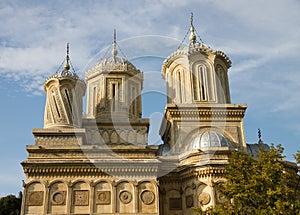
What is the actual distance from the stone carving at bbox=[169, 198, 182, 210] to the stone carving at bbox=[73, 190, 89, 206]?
3617mm

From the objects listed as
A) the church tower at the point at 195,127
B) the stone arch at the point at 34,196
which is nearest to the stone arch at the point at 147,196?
the church tower at the point at 195,127

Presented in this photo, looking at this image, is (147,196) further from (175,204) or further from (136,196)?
(175,204)

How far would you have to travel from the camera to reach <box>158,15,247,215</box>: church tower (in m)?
15.3

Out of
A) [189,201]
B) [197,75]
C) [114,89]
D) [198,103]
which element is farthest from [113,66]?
[189,201]

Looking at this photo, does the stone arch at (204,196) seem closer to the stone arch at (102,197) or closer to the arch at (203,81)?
the stone arch at (102,197)

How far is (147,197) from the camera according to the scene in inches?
588

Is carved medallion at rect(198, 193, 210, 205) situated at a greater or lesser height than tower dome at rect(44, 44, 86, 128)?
lesser

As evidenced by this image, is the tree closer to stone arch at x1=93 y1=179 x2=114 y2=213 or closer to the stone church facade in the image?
the stone church facade

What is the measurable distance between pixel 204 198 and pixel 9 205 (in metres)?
16.6

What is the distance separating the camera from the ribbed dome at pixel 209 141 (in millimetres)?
16031

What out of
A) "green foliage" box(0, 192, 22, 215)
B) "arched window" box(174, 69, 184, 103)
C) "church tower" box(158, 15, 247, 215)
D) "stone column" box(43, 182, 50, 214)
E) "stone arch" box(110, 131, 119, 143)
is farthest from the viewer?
"green foliage" box(0, 192, 22, 215)

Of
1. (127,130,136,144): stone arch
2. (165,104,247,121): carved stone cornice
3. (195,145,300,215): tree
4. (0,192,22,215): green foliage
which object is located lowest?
(195,145,300,215): tree

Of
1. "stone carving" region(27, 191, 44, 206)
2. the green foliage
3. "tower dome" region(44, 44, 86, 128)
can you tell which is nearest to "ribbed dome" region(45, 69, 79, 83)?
"tower dome" region(44, 44, 86, 128)

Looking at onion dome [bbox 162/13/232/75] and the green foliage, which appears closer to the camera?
onion dome [bbox 162/13/232/75]
